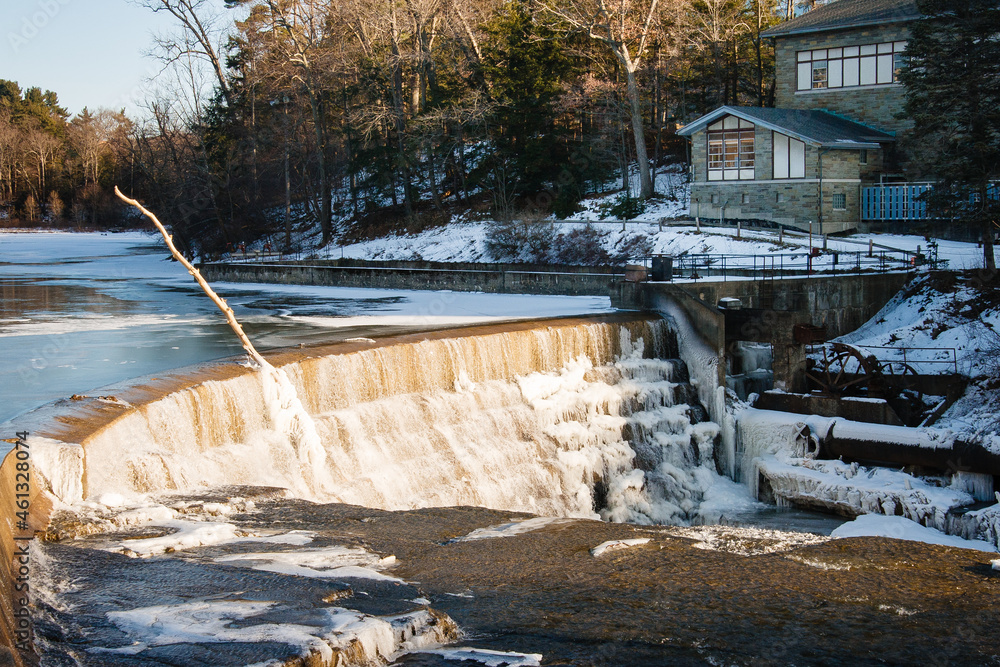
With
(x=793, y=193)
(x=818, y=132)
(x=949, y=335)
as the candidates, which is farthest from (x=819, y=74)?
(x=949, y=335)

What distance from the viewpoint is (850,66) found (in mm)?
36906

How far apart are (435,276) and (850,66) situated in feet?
62.6

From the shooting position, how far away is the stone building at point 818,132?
33281 millimetres

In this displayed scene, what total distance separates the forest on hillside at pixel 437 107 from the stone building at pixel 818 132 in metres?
4.73

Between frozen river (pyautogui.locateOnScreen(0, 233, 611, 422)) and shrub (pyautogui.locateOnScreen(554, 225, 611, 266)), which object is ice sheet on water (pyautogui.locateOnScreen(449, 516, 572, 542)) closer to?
frozen river (pyautogui.locateOnScreen(0, 233, 611, 422))

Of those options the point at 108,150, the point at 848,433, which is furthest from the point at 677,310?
the point at 108,150

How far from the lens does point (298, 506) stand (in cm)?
1067

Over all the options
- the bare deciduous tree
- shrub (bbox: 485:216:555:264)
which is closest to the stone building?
the bare deciduous tree

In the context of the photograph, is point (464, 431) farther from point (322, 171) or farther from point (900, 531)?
point (322, 171)

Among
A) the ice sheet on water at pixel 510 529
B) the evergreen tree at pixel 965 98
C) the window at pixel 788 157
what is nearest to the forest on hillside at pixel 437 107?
the window at pixel 788 157

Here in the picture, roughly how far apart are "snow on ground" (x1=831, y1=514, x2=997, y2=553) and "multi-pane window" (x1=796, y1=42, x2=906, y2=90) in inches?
968

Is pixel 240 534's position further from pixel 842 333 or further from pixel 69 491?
pixel 842 333

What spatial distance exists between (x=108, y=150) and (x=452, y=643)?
280 ft

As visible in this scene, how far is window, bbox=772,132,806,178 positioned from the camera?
1314 inches
